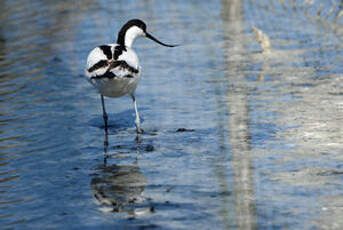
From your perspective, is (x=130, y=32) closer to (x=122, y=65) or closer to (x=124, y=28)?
(x=124, y=28)

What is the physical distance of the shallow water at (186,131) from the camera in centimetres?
586

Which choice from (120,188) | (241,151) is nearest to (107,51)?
(241,151)

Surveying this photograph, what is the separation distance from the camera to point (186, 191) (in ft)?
20.6

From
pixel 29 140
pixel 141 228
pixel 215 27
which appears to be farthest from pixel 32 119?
pixel 215 27

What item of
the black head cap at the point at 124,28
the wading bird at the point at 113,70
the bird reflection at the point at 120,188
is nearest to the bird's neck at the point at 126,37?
the black head cap at the point at 124,28

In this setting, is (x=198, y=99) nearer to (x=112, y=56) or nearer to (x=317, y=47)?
(x=112, y=56)

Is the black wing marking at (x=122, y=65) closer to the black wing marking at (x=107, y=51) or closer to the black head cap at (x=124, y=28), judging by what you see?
the black wing marking at (x=107, y=51)

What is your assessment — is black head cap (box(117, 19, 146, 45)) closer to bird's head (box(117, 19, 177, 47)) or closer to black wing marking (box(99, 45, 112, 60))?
bird's head (box(117, 19, 177, 47))

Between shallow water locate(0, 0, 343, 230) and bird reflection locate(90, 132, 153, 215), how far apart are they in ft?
0.06

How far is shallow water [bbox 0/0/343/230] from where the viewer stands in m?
5.86

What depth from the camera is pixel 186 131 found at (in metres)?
8.41

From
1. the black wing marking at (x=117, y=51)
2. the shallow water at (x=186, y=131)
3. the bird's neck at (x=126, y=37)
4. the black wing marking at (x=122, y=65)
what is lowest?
the shallow water at (x=186, y=131)

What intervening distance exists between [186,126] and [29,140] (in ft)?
5.70

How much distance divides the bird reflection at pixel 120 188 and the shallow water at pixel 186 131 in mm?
17
